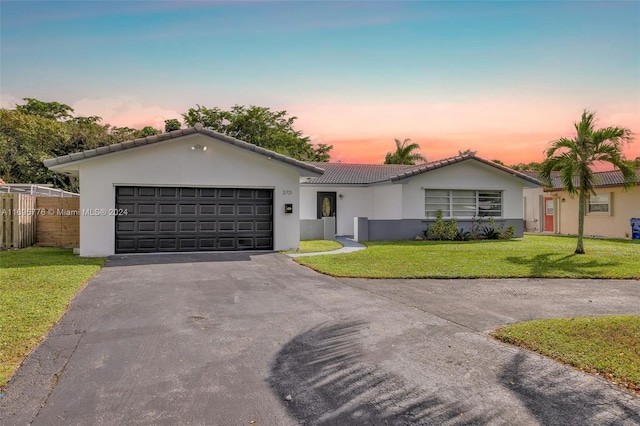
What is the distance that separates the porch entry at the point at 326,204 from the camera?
20.9 metres

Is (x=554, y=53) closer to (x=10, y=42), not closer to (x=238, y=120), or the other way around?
(x=10, y=42)

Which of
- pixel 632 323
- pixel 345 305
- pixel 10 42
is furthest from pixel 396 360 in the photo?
pixel 10 42

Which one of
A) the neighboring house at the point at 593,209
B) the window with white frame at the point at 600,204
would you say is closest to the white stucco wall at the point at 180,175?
the neighboring house at the point at 593,209

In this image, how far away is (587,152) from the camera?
13703 mm

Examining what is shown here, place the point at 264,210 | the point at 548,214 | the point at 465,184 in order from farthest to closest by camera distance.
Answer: the point at 548,214, the point at 465,184, the point at 264,210

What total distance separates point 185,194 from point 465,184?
1279 cm

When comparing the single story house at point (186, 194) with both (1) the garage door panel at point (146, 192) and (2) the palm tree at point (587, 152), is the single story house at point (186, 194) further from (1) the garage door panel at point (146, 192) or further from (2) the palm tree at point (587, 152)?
(2) the palm tree at point (587, 152)

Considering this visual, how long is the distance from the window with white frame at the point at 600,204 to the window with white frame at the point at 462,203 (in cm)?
588

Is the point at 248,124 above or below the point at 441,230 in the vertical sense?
above

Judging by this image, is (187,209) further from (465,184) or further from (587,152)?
(587,152)

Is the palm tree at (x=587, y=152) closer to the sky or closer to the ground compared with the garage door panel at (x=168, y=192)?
closer to the sky

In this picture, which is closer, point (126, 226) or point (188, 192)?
point (126, 226)

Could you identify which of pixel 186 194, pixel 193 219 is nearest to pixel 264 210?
pixel 193 219

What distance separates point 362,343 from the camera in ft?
16.4
